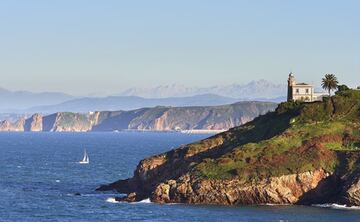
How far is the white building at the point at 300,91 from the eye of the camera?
569 feet

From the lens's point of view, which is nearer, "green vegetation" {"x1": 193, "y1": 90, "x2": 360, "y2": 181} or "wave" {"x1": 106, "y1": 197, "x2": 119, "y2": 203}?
"green vegetation" {"x1": 193, "y1": 90, "x2": 360, "y2": 181}

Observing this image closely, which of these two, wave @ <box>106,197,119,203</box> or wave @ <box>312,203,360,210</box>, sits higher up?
wave @ <box>312,203,360,210</box>

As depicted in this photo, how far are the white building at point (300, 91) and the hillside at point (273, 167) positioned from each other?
21206 mm

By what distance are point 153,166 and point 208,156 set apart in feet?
31.2

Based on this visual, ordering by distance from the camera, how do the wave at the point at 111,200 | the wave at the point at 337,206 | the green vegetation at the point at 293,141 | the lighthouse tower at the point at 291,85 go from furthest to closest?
the lighthouse tower at the point at 291,85 → the wave at the point at 111,200 → the green vegetation at the point at 293,141 → the wave at the point at 337,206

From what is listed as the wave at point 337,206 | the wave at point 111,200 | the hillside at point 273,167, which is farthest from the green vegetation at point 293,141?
the wave at point 111,200

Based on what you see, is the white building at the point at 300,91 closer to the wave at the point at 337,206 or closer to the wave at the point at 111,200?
the wave at the point at 337,206

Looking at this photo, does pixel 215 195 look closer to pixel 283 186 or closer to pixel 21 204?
pixel 283 186

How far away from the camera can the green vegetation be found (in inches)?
5162

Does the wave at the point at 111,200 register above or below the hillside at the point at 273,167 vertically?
below

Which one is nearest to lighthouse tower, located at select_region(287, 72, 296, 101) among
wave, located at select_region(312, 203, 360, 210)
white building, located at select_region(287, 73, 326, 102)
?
white building, located at select_region(287, 73, 326, 102)

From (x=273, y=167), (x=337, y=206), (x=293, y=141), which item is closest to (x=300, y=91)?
(x=293, y=141)

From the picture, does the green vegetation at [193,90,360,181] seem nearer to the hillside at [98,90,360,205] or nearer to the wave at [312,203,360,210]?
the hillside at [98,90,360,205]

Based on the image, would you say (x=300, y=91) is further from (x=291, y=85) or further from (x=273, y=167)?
(x=273, y=167)
